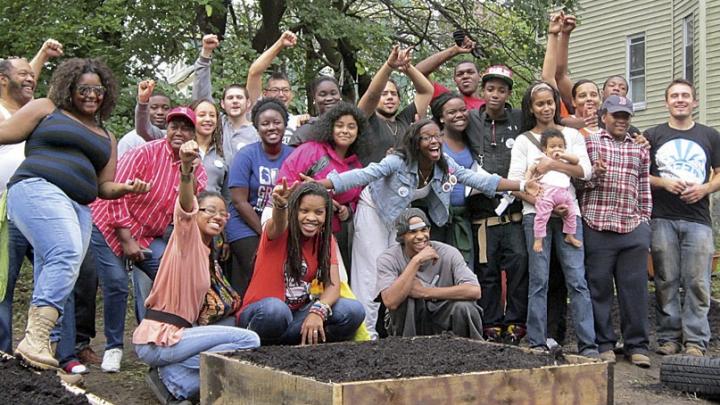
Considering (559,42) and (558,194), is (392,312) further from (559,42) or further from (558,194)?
(559,42)

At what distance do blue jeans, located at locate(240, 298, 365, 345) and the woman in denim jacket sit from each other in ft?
1.70

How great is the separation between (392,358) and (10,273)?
257 centimetres

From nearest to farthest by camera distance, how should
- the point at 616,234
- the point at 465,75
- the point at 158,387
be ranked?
the point at 158,387, the point at 616,234, the point at 465,75

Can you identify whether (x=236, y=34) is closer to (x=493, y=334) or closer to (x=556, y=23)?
(x=556, y=23)

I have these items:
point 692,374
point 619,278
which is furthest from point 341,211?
point 692,374

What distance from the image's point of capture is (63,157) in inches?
227

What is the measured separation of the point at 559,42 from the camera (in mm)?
8211

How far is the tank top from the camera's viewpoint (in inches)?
224

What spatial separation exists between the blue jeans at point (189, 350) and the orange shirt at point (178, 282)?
60 mm

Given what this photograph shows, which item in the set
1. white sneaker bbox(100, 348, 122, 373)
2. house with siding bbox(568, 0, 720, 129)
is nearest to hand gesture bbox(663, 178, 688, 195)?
white sneaker bbox(100, 348, 122, 373)

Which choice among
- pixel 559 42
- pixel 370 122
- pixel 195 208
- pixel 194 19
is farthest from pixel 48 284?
pixel 194 19

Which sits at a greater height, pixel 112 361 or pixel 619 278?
pixel 619 278

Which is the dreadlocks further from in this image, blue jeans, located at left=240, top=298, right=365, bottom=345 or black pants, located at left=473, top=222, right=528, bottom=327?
black pants, located at left=473, top=222, right=528, bottom=327

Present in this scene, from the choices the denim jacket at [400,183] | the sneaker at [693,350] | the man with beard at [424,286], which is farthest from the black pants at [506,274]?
the sneaker at [693,350]
